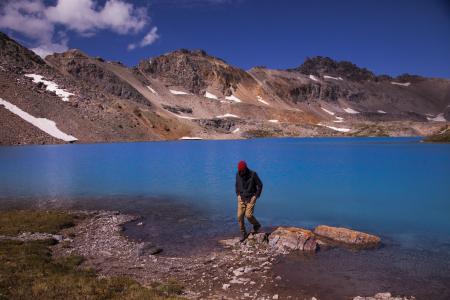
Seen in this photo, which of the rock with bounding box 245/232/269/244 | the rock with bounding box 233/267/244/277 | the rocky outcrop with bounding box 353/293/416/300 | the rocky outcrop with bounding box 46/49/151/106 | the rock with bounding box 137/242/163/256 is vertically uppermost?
the rocky outcrop with bounding box 46/49/151/106

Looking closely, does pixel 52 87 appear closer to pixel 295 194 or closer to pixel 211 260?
pixel 295 194

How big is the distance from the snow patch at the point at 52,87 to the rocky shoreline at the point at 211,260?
385 feet

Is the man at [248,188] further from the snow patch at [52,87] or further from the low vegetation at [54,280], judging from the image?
the snow patch at [52,87]

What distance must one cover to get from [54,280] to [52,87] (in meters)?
133

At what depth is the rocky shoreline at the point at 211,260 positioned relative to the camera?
12.3 meters

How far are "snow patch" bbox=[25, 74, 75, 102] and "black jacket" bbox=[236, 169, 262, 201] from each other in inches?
4732

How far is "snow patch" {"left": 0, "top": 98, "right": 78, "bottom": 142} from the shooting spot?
10521cm

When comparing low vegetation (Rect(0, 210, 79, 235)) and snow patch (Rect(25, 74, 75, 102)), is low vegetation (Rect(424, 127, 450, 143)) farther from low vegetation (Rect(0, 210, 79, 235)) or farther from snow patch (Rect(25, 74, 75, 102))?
low vegetation (Rect(0, 210, 79, 235))

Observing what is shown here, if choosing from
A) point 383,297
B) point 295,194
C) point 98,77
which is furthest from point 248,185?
point 98,77

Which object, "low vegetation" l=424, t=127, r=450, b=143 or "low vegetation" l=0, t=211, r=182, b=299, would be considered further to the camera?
"low vegetation" l=424, t=127, r=450, b=143

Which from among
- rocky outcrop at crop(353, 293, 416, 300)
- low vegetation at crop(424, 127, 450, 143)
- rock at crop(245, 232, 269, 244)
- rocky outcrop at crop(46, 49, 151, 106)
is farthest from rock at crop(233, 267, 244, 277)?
rocky outcrop at crop(46, 49, 151, 106)

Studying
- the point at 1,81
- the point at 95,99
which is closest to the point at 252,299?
the point at 1,81

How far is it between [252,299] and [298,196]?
20.8m

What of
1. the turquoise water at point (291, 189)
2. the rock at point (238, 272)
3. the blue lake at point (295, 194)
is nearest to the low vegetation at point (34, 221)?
the blue lake at point (295, 194)
